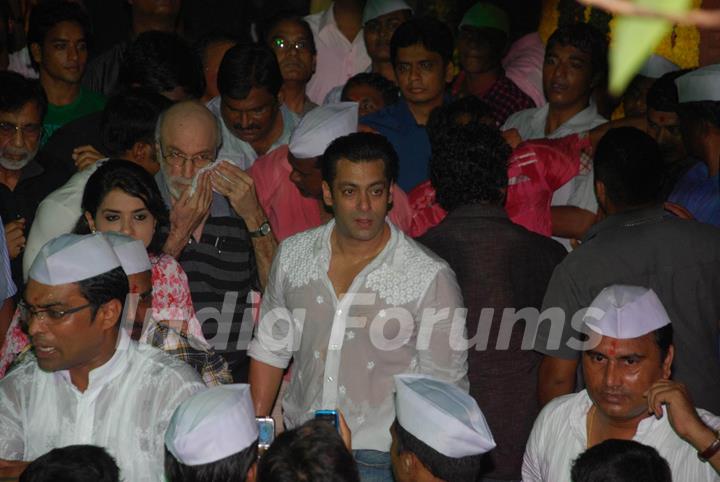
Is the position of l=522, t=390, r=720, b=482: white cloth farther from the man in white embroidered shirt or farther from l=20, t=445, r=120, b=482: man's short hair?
l=20, t=445, r=120, b=482: man's short hair

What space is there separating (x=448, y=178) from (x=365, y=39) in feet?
10.0

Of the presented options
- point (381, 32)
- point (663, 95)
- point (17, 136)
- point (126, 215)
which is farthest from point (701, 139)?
point (17, 136)

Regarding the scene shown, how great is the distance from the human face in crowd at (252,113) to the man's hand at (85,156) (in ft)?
2.47

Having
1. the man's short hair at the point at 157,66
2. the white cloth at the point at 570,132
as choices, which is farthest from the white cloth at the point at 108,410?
the man's short hair at the point at 157,66

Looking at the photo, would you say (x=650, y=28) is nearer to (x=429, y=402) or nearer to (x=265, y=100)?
(x=429, y=402)

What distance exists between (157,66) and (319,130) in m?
1.46

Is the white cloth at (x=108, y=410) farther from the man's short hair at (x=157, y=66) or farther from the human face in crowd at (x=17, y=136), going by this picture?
the man's short hair at (x=157, y=66)

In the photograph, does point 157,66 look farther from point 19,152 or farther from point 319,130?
point 319,130

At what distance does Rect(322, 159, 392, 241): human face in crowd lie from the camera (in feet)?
12.6

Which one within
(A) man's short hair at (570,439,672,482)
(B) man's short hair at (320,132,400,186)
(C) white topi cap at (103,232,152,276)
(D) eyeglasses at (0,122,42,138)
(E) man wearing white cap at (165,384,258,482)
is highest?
(D) eyeglasses at (0,122,42,138)

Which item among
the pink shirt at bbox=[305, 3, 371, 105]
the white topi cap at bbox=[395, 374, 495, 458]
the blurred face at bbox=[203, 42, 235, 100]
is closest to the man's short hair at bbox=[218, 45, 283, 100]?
the blurred face at bbox=[203, 42, 235, 100]

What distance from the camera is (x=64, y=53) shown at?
6.00 meters

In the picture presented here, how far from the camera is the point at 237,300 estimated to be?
4477 millimetres

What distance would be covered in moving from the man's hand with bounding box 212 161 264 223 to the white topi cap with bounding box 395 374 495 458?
1.64 meters
